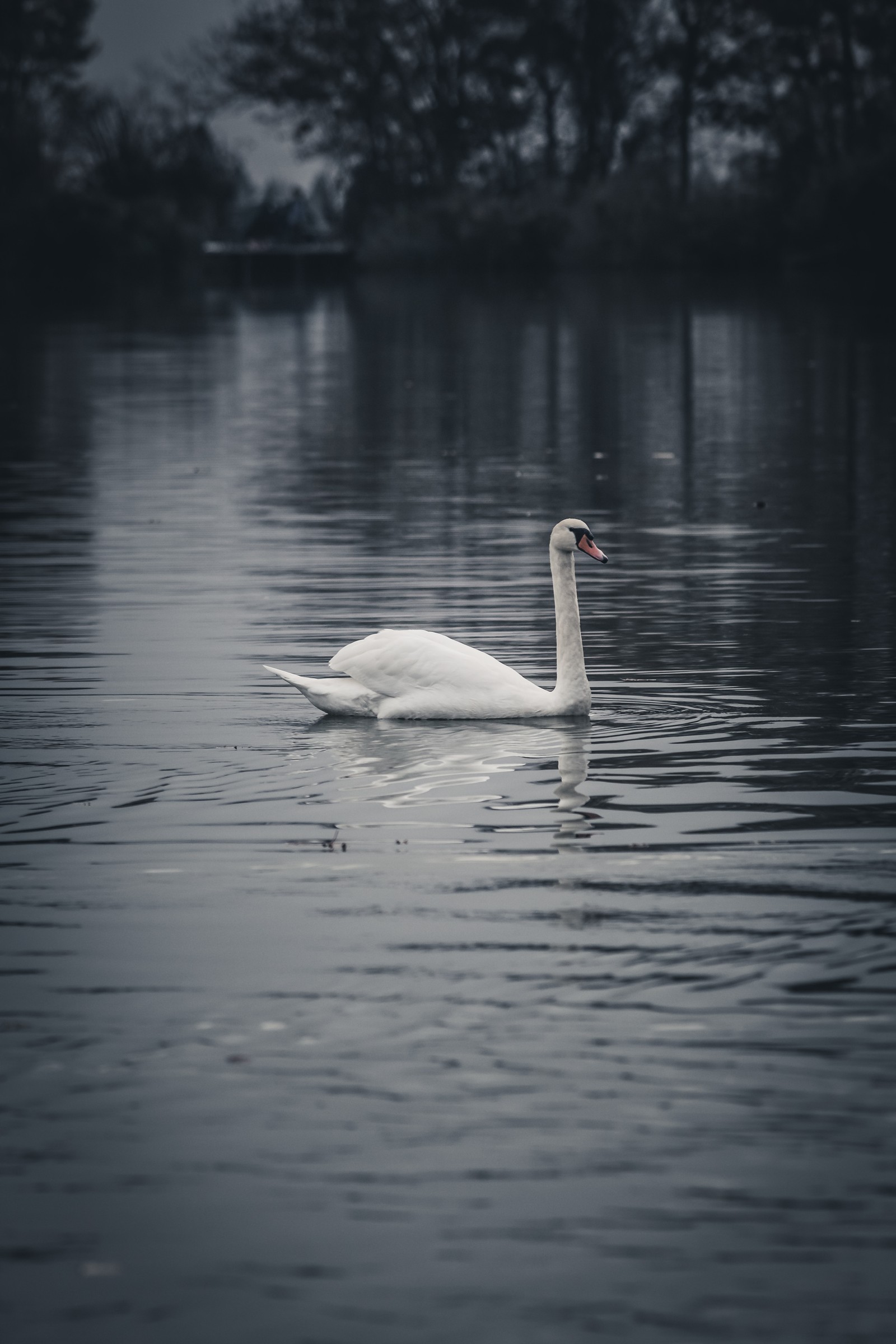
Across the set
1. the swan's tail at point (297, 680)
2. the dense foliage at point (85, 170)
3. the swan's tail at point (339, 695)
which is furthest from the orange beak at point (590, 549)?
the dense foliage at point (85, 170)

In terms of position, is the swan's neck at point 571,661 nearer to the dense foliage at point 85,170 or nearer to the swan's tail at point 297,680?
the swan's tail at point 297,680

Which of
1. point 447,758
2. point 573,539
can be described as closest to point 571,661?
point 573,539

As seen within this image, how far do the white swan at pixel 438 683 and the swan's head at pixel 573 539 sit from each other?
0.27m

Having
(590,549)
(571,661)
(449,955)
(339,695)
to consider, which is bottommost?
(449,955)

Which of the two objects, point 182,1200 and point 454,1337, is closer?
point 454,1337

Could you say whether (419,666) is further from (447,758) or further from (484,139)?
(484,139)

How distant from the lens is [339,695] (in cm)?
904

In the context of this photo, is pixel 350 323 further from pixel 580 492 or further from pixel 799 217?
pixel 580 492

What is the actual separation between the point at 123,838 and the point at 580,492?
37.3 ft

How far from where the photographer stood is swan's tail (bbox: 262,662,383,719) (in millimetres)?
9023

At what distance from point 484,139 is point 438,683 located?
8096 centimetres

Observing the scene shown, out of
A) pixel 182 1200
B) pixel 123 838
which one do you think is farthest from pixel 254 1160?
pixel 123 838

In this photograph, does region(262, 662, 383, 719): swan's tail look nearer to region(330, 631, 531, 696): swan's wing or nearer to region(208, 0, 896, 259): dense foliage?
region(330, 631, 531, 696): swan's wing

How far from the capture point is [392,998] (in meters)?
5.62
